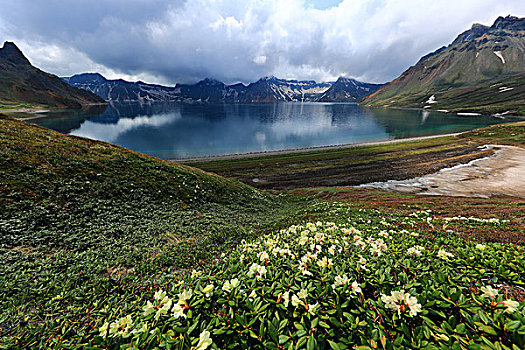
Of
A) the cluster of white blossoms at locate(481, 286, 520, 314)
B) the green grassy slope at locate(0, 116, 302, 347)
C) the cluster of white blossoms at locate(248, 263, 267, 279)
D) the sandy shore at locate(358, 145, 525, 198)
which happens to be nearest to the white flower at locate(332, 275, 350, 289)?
the cluster of white blossoms at locate(248, 263, 267, 279)

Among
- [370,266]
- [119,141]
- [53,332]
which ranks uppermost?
[370,266]

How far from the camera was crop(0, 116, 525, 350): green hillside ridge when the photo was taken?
7.13 feet

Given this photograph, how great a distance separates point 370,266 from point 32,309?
7242 millimetres

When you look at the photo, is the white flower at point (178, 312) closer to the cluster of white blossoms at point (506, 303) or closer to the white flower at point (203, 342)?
the white flower at point (203, 342)

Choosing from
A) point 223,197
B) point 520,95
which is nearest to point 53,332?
point 223,197

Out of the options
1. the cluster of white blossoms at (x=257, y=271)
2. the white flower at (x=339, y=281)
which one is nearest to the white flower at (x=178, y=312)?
the cluster of white blossoms at (x=257, y=271)

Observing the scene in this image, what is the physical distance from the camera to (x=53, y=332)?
10.4 feet

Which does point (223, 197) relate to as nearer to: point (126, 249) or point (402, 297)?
point (126, 249)

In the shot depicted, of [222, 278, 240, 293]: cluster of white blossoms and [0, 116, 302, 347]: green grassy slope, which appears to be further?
[0, 116, 302, 347]: green grassy slope

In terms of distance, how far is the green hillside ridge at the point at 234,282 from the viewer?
217cm

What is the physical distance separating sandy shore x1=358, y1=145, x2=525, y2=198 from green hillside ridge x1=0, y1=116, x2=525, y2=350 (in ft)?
105

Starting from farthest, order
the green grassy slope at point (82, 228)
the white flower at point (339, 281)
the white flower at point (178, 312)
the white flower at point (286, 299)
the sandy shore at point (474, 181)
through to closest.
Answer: the sandy shore at point (474, 181), the green grassy slope at point (82, 228), the white flower at point (339, 281), the white flower at point (286, 299), the white flower at point (178, 312)

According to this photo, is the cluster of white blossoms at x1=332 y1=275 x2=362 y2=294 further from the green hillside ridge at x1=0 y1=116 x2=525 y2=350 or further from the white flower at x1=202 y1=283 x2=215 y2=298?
the white flower at x1=202 y1=283 x2=215 y2=298

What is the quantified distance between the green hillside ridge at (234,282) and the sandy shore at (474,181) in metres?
32.2
